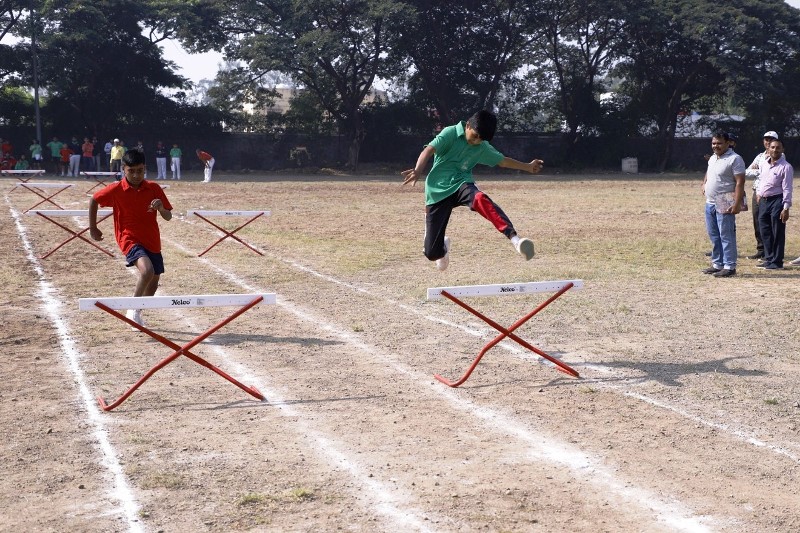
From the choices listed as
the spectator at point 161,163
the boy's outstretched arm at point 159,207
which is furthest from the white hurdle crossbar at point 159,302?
the spectator at point 161,163

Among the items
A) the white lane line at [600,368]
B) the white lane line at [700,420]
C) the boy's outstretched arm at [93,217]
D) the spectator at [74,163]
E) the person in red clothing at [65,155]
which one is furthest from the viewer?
the spectator at [74,163]

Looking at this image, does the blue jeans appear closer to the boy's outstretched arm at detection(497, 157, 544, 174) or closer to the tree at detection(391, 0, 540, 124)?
the boy's outstretched arm at detection(497, 157, 544, 174)

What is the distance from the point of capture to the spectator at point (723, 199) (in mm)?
13102

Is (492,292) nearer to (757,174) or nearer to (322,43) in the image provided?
(757,174)

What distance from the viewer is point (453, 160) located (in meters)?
9.05

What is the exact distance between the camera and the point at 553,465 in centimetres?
580

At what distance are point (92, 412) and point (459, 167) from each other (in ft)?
13.1

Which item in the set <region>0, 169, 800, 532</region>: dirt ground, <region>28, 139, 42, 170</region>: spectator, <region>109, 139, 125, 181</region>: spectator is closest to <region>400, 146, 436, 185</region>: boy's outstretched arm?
<region>0, 169, 800, 532</region>: dirt ground

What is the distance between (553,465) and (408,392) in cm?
190

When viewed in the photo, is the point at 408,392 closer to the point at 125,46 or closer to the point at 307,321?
the point at 307,321

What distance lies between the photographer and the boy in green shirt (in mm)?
8734

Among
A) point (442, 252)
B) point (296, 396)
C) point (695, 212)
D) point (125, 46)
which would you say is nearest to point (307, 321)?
point (442, 252)

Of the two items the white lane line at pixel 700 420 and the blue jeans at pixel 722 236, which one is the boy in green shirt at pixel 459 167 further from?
the blue jeans at pixel 722 236

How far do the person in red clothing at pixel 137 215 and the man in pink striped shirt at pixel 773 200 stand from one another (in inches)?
349
